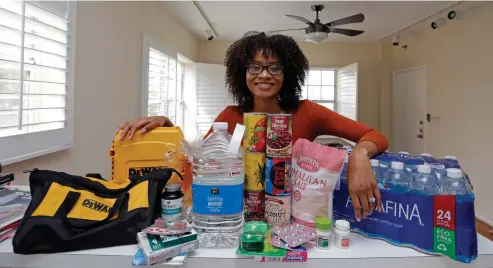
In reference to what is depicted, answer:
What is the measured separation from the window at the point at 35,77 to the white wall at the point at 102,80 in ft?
0.42

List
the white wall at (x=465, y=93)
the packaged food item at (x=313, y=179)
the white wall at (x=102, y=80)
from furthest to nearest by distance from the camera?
the white wall at (x=465, y=93), the white wall at (x=102, y=80), the packaged food item at (x=313, y=179)

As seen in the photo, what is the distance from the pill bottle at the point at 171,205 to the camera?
2.06 ft

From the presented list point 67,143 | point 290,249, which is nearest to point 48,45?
point 67,143

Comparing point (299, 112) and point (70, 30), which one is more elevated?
point (70, 30)

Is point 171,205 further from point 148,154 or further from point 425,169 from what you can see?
point 425,169

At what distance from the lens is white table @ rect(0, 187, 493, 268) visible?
54 centimetres

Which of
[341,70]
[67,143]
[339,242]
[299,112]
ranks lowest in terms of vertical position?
[339,242]

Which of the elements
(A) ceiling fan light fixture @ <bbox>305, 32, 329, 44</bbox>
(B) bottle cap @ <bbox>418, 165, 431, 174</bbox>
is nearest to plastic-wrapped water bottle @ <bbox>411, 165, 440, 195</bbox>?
(B) bottle cap @ <bbox>418, 165, 431, 174</bbox>

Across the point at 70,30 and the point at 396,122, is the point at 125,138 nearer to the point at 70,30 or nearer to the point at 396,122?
the point at 70,30

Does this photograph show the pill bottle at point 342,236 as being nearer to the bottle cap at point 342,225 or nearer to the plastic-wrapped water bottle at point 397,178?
the bottle cap at point 342,225

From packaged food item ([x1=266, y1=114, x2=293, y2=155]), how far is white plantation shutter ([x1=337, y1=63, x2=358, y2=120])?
4279 mm

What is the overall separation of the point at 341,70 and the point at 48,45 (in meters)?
4.75

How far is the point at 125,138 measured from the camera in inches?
30.9

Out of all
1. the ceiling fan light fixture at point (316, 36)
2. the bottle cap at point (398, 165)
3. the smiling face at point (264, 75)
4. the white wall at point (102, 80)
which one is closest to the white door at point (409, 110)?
the ceiling fan light fixture at point (316, 36)
